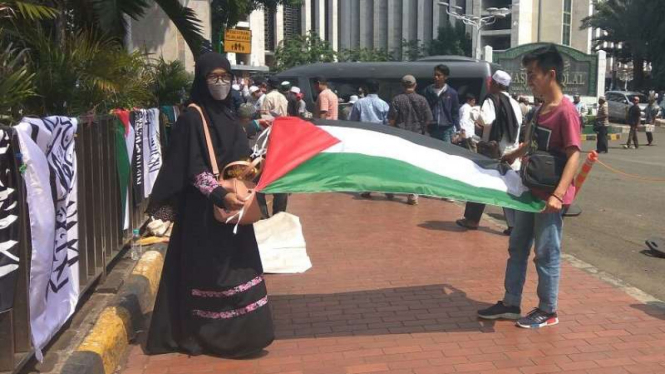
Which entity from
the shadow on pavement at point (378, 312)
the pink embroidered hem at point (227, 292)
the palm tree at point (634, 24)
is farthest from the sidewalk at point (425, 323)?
the palm tree at point (634, 24)

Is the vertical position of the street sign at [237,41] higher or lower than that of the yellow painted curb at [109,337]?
higher

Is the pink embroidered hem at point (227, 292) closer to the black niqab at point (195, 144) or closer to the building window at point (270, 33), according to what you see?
the black niqab at point (195, 144)

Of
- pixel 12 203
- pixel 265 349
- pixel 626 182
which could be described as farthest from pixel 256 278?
pixel 626 182

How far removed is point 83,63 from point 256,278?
2.64 meters

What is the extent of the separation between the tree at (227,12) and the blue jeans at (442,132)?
948cm

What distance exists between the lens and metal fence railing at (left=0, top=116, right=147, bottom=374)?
351cm

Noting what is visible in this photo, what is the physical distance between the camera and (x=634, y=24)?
52.5 meters

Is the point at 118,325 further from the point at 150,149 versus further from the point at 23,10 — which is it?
the point at 150,149

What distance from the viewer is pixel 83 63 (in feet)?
18.7

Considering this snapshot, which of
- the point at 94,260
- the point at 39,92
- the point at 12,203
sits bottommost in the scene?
the point at 94,260

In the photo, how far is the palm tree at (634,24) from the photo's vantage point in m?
50.9

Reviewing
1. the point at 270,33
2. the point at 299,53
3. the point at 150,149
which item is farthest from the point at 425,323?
the point at 270,33

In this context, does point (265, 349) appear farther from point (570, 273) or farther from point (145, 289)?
point (570, 273)

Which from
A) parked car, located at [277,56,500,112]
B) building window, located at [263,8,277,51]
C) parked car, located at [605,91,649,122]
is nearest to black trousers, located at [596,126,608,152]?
parked car, located at [277,56,500,112]
